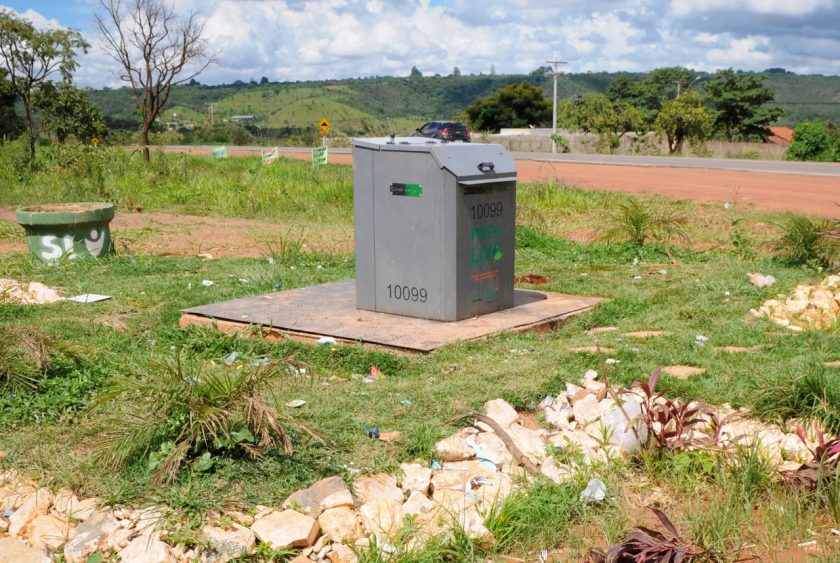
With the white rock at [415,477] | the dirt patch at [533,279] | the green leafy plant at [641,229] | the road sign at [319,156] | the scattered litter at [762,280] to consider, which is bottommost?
the white rock at [415,477]

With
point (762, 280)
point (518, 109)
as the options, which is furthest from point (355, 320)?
point (518, 109)

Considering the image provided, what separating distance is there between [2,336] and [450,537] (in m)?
3.20

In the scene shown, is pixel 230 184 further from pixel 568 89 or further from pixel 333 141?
pixel 568 89

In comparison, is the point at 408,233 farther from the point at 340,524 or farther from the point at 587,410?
the point at 340,524

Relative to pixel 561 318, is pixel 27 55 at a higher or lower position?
higher

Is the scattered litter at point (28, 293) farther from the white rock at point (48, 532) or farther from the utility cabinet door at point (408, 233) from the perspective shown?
the white rock at point (48, 532)

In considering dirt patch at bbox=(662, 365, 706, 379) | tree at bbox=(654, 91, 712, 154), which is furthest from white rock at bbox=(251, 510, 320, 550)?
tree at bbox=(654, 91, 712, 154)

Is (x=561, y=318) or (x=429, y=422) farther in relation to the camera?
(x=561, y=318)

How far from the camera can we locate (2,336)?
17.9ft

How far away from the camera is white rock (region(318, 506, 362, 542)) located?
3.77 meters

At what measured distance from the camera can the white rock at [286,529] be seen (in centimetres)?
363

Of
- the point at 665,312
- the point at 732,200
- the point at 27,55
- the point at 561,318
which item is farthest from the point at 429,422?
the point at 27,55

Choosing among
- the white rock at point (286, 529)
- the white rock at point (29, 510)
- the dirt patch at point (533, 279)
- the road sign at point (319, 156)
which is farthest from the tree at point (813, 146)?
the white rock at point (29, 510)

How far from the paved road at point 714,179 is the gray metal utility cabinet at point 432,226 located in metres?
9.23
